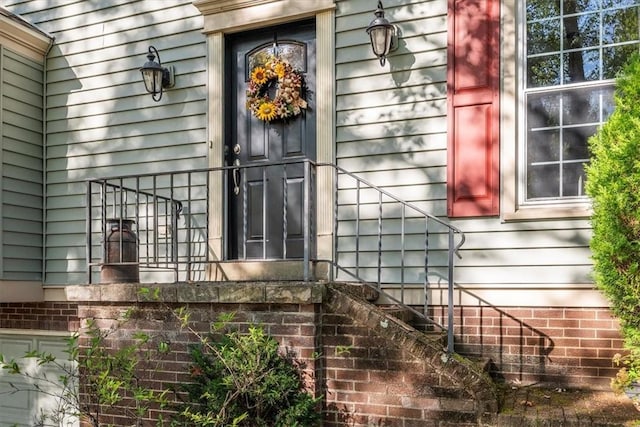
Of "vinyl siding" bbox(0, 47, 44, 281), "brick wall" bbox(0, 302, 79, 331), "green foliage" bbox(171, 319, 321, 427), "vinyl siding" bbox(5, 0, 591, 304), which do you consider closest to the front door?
"vinyl siding" bbox(5, 0, 591, 304)

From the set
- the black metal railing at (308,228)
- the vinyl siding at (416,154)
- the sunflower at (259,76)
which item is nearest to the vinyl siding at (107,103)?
the black metal railing at (308,228)

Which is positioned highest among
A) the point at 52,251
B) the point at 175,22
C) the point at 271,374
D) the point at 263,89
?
the point at 175,22

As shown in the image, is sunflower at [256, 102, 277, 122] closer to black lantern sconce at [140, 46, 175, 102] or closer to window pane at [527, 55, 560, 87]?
black lantern sconce at [140, 46, 175, 102]

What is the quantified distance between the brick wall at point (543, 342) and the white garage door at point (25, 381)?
4.15 m

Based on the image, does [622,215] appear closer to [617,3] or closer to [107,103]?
[617,3]

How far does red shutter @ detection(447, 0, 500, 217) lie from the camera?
4.13m

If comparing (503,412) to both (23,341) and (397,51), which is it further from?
(23,341)

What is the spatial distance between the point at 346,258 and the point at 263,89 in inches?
65.5

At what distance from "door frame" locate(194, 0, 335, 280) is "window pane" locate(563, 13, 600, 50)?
5.85 feet

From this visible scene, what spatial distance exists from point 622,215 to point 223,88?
342cm

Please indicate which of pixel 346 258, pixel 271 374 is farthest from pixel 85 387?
pixel 346 258

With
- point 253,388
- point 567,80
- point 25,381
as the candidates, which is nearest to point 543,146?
point 567,80

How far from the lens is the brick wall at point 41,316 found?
567cm

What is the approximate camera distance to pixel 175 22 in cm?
531
